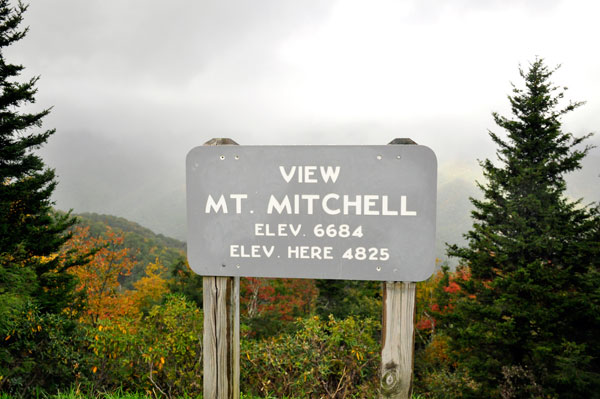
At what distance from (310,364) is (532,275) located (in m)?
16.6

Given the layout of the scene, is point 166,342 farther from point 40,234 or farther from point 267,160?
point 40,234

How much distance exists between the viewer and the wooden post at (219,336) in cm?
220

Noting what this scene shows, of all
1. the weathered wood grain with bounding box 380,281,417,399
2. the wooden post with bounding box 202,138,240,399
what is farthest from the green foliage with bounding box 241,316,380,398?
the weathered wood grain with bounding box 380,281,417,399

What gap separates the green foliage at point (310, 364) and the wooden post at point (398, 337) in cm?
331

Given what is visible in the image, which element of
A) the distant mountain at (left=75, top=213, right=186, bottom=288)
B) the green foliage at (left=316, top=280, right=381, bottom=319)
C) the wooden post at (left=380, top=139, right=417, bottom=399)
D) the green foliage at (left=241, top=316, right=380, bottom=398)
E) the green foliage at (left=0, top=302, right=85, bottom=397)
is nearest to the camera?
the wooden post at (left=380, top=139, right=417, bottom=399)

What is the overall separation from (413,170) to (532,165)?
21.1 metres

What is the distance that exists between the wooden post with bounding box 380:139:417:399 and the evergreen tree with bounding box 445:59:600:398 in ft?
55.7

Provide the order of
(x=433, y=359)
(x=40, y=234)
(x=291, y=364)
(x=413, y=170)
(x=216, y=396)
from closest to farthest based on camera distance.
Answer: (x=413, y=170)
(x=216, y=396)
(x=291, y=364)
(x=40, y=234)
(x=433, y=359)

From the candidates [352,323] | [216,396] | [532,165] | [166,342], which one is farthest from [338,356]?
[532,165]

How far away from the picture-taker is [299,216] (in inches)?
81.4

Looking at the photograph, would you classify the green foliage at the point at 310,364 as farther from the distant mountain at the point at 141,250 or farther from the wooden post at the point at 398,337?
the distant mountain at the point at 141,250

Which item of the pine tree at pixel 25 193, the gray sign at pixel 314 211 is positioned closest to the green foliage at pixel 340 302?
the pine tree at pixel 25 193

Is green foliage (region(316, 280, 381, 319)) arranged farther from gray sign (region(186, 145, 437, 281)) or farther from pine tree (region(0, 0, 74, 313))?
gray sign (region(186, 145, 437, 281))

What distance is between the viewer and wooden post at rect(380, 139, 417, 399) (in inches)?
79.6
